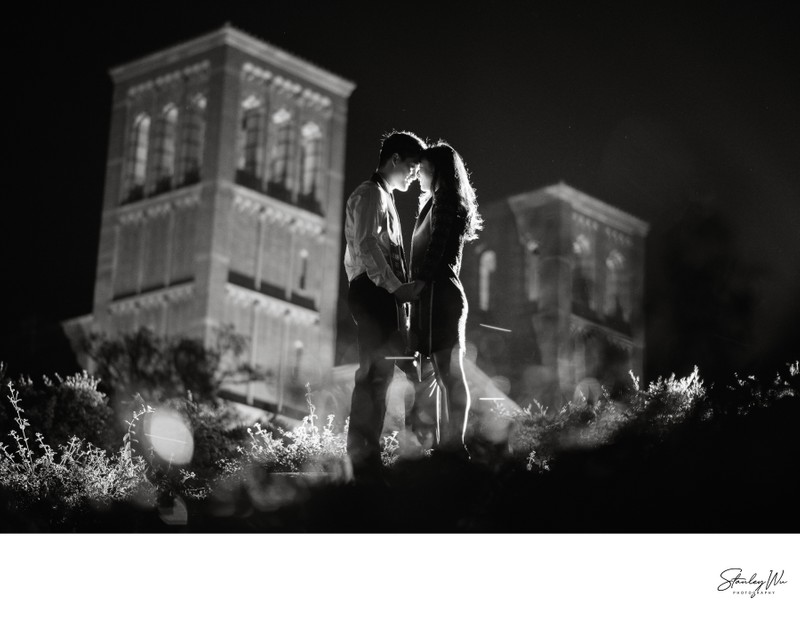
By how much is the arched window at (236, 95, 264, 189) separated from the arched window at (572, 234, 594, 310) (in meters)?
9.44

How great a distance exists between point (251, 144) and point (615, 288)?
1326 cm


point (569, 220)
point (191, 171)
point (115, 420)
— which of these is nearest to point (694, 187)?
point (115, 420)

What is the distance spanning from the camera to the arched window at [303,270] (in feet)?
140

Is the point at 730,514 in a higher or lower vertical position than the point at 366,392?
lower

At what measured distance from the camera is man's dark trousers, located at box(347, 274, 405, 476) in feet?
25.9

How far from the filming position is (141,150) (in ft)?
140

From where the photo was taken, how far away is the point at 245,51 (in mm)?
40750

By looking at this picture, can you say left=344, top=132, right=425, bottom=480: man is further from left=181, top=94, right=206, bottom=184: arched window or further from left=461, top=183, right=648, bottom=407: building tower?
left=181, top=94, right=206, bottom=184: arched window

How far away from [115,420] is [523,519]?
27.7 ft

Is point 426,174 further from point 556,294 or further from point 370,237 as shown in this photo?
point 556,294

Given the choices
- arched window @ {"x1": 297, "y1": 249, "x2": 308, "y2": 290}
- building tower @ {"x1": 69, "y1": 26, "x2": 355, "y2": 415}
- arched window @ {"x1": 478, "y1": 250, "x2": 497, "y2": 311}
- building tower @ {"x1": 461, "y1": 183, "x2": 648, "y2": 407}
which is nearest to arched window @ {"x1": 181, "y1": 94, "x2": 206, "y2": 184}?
building tower @ {"x1": 69, "y1": 26, "x2": 355, "y2": 415}

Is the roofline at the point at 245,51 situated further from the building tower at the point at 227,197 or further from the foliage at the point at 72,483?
the foliage at the point at 72,483
